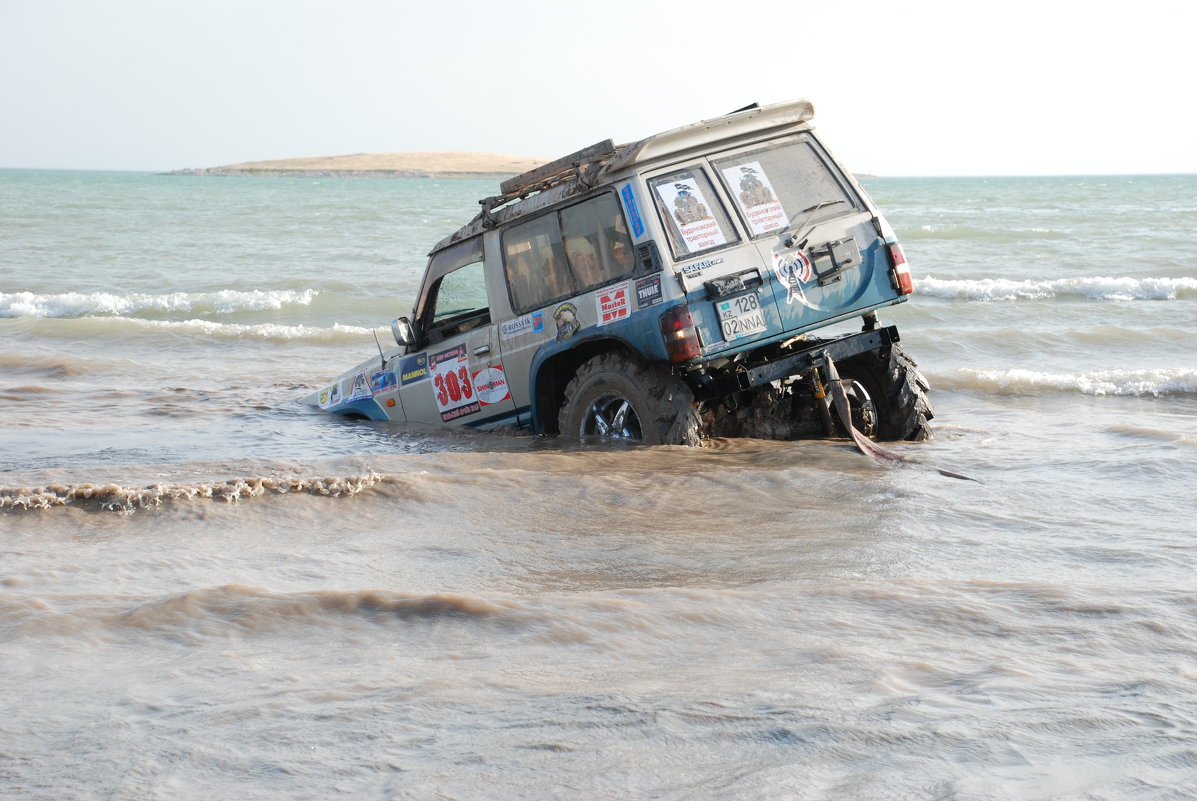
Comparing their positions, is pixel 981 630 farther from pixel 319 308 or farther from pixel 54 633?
pixel 319 308

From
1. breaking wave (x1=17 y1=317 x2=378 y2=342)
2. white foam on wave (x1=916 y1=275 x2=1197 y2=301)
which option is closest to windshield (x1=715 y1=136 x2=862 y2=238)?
breaking wave (x1=17 y1=317 x2=378 y2=342)

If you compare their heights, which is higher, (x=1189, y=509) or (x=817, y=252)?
(x=817, y=252)

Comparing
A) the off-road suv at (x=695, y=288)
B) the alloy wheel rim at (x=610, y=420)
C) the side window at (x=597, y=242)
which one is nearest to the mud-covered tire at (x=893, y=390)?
A: the off-road suv at (x=695, y=288)

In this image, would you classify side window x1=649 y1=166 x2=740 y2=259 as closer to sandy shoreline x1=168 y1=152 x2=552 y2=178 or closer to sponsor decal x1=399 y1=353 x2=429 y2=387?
sponsor decal x1=399 y1=353 x2=429 y2=387

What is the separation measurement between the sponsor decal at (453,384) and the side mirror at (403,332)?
0.74 ft

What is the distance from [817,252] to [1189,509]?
2568 mm

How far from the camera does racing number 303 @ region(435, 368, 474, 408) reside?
877 centimetres

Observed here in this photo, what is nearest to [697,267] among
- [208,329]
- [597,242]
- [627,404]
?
[597,242]

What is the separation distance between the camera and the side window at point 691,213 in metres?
7.26

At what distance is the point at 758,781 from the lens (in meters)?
3.14

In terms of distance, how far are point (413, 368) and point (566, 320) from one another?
188cm

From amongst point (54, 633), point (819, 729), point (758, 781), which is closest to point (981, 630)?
point (819, 729)

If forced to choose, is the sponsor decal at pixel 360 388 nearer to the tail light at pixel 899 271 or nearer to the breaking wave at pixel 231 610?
the tail light at pixel 899 271

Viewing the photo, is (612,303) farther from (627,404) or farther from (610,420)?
(610,420)
